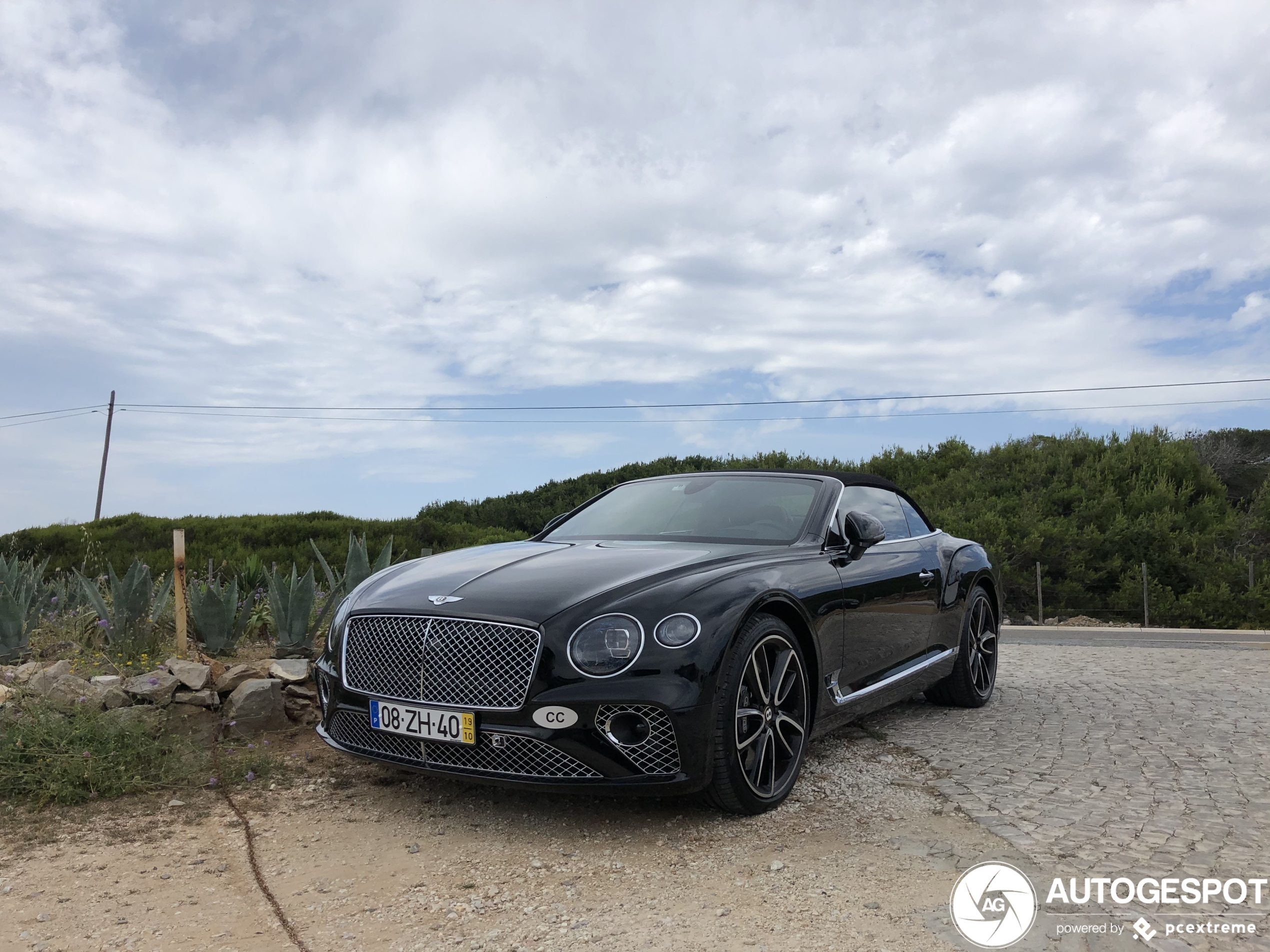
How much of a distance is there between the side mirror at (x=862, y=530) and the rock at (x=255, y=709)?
133 inches

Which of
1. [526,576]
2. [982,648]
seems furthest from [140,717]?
[982,648]

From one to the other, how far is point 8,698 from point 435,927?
3.68 m

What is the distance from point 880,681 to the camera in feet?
17.7

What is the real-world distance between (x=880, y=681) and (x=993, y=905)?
2.14 meters

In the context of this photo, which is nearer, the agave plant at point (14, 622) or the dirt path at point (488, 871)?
the dirt path at point (488, 871)

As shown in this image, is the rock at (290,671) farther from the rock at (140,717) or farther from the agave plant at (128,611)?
the agave plant at (128,611)

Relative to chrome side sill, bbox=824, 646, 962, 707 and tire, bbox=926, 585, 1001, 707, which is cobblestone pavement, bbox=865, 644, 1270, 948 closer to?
tire, bbox=926, 585, 1001, 707

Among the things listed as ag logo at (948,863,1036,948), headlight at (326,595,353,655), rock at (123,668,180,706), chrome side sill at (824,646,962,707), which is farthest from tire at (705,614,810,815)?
rock at (123,668,180,706)

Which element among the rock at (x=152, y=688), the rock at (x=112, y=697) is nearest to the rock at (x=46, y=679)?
the rock at (x=112, y=697)

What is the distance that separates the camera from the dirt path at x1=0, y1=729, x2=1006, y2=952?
3.12 metres

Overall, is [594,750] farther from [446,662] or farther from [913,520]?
[913,520]

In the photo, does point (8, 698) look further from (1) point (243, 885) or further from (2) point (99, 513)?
(2) point (99, 513)

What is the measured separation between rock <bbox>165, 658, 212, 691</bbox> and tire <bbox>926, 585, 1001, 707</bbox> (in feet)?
14.9

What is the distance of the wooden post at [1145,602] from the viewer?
73.0 feet
